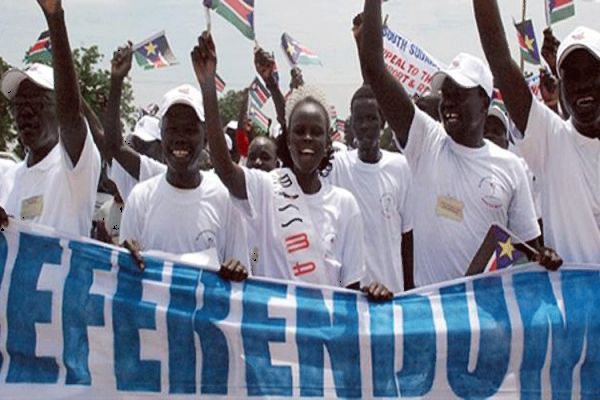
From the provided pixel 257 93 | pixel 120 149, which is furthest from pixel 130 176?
pixel 257 93

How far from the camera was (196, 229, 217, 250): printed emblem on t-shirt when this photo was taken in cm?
426

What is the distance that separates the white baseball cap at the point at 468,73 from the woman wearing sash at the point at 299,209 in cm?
66

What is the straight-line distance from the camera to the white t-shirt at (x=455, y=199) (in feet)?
14.4

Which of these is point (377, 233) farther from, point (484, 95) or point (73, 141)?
point (73, 141)

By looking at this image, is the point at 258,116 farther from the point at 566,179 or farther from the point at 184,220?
the point at 566,179

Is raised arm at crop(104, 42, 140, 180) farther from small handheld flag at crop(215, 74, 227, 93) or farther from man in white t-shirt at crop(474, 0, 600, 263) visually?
man in white t-shirt at crop(474, 0, 600, 263)

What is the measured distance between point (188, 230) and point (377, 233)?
1.66m

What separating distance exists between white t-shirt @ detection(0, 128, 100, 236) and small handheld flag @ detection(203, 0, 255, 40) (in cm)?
208

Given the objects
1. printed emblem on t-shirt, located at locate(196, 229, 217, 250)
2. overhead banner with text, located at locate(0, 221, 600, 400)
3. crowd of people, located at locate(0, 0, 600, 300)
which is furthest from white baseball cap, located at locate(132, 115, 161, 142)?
overhead banner with text, located at locate(0, 221, 600, 400)

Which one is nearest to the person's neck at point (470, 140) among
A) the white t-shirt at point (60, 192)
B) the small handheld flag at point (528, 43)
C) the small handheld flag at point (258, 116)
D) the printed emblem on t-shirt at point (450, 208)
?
the printed emblem on t-shirt at point (450, 208)

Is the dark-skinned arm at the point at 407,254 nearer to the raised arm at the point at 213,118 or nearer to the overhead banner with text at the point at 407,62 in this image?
the raised arm at the point at 213,118

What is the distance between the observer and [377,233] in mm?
5582

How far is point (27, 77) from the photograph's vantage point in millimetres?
4297

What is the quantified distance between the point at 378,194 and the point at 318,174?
39.1 inches
